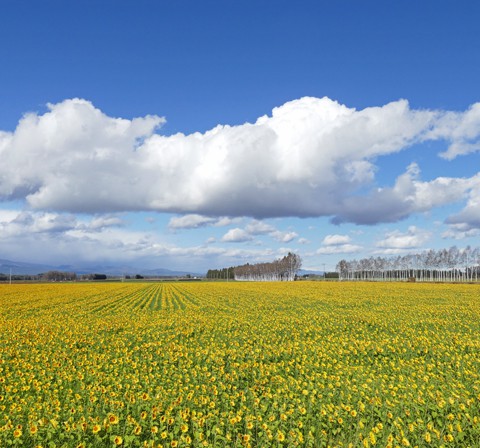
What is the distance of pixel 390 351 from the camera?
51.9 feet

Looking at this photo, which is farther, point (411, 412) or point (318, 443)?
point (411, 412)

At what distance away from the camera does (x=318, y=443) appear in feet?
25.6

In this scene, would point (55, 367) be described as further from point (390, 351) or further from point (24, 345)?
point (390, 351)

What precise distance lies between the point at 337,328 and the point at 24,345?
14.9 meters

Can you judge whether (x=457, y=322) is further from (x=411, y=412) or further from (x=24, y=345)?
(x=24, y=345)

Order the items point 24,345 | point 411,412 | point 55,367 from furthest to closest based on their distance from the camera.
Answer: point 24,345
point 55,367
point 411,412

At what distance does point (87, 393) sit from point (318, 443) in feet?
20.0

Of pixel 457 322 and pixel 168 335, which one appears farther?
pixel 457 322

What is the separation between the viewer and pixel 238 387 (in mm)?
11375

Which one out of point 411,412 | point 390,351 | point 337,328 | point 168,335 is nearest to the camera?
point 411,412

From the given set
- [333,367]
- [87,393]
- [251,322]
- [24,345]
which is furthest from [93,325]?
[333,367]

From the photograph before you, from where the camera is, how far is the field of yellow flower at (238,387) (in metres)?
7.79

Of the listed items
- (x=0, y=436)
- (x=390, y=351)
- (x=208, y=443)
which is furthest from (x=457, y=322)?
(x=0, y=436)

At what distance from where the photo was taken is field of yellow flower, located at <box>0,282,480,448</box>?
779 centimetres
